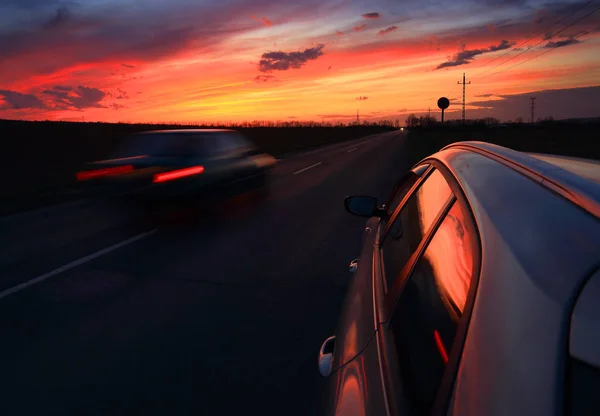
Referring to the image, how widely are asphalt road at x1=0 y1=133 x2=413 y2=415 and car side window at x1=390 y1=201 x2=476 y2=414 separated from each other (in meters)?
0.70

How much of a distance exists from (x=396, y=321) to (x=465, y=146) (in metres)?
1.21

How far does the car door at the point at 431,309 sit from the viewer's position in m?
1.41

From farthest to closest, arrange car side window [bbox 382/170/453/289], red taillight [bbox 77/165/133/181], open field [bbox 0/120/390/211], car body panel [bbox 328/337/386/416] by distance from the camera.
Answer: open field [bbox 0/120/390/211], red taillight [bbox 77/165/133/181], car side window [bbox 382/170/453/289], car body panel [bbox 328/337/386/416]

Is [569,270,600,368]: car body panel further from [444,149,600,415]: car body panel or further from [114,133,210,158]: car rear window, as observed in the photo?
[114,133,210,158]: car rear window

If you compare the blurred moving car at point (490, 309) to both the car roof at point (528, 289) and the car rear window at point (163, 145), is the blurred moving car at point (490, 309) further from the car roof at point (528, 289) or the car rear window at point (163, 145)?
the car rear window at point (163, 145)

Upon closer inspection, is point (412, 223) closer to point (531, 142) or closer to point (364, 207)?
point (364, 207)

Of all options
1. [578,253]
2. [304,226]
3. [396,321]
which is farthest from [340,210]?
[578,253]

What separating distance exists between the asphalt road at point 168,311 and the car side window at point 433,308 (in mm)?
701

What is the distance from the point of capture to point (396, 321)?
1.98m

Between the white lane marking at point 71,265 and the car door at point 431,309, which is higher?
the car door at point 431,309

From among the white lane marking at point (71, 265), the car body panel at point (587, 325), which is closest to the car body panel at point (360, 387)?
the car body panel at point (587, 325)

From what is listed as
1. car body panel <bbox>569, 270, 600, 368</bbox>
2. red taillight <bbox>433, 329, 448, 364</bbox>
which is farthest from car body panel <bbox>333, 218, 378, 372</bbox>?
car body panel <bbox>569, 270, 600, 368</bbox>

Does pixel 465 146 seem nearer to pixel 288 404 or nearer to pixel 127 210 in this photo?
pixel 288 404

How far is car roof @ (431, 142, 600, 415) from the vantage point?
1.01 meters
